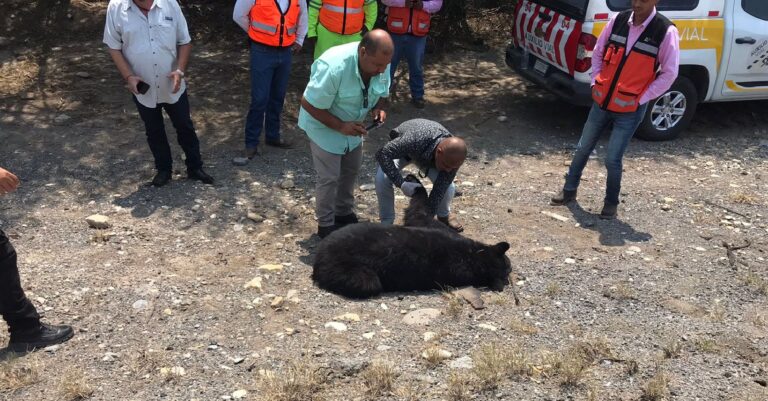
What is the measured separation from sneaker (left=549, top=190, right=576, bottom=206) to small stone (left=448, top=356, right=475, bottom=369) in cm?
286

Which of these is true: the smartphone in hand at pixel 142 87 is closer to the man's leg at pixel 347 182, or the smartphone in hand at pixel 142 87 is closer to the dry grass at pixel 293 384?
the man's leg at pixel 347 182

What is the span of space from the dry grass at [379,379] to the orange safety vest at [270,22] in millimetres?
3951

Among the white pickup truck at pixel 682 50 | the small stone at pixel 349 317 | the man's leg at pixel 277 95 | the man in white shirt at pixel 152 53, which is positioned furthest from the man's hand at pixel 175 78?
the white pickup truck at pixel 682 50

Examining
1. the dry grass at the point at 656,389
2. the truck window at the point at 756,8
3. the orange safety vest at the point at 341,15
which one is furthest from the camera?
the truck window at the point at 756,8

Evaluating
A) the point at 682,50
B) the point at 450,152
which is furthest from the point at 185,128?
the point at 682,50

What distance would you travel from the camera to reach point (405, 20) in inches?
322

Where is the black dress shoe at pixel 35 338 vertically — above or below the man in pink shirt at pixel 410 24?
below

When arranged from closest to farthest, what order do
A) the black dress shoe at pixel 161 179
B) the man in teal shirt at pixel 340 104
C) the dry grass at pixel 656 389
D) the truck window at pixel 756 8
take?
1. the dry grass at pixel 656 389
2. the man in teal shirt at pixel 340 104
3. the black dress shoe at pixel 161 179
4. the truck window at pixel 756 8

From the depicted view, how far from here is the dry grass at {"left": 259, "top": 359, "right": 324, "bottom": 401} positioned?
3.53m

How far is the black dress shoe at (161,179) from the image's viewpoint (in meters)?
6.39

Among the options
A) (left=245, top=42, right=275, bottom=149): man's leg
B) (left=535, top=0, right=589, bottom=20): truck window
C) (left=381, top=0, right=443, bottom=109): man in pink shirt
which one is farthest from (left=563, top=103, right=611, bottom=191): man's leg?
(left=245, top=42, right=275, bottom=149): man's leg

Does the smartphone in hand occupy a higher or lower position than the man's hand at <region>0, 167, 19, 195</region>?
lower

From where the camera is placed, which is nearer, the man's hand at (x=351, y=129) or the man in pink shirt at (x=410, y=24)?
the man's hand at (x=351, y=129)

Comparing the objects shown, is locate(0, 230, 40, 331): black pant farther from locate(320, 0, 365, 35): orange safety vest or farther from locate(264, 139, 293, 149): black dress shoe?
locate(320, 0, 365, 35): orange safety vest
